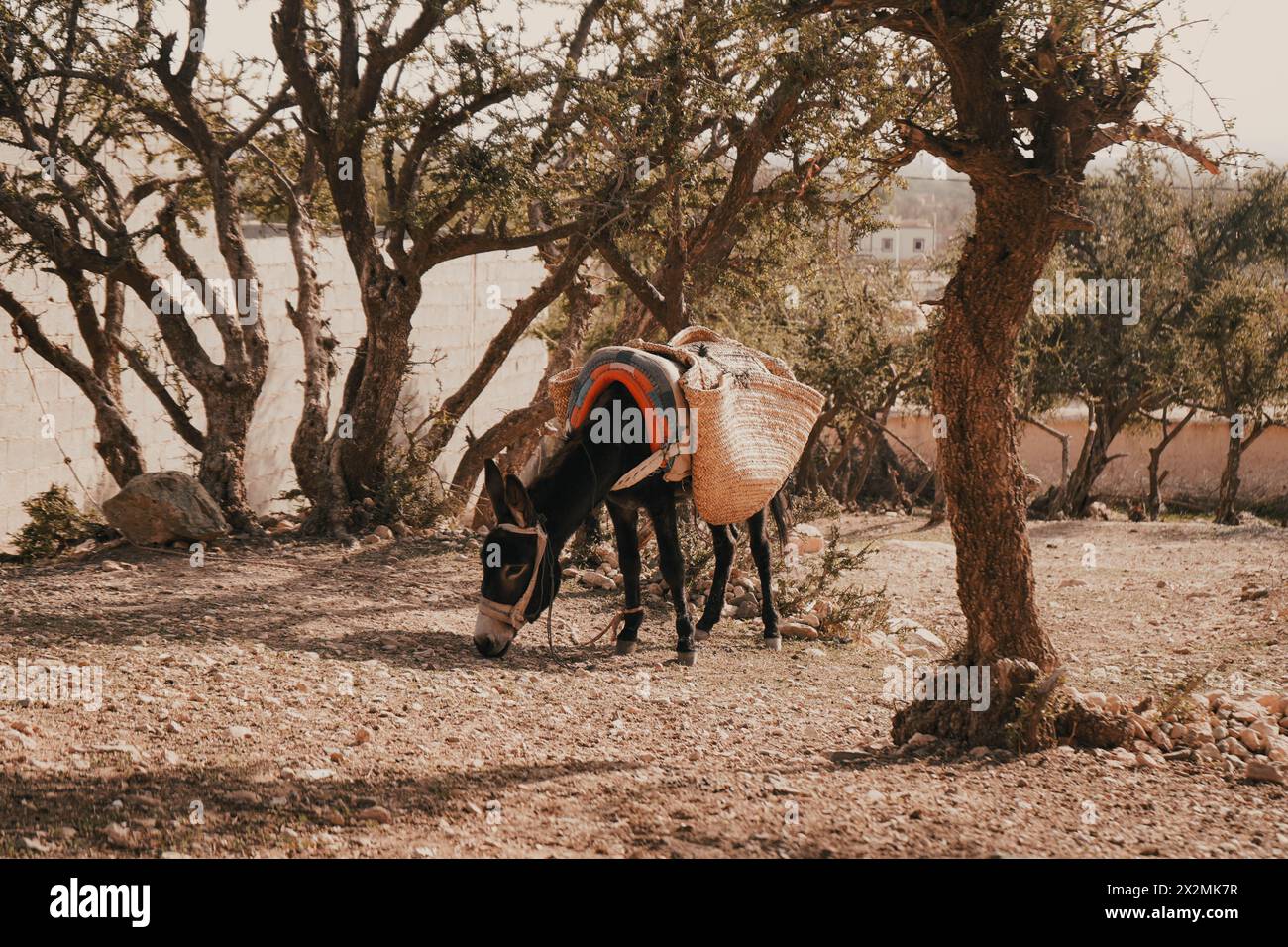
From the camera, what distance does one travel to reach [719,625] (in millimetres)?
8641

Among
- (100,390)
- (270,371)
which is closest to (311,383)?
(100,390)

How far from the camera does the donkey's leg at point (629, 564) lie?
24.1 feet

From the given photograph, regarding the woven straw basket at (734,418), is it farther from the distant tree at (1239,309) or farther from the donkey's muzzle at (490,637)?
the distant tree at (1239,309)

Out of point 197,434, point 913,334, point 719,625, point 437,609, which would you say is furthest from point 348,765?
point 913,334

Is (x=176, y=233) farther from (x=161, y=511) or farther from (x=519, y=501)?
(x=519, y=501)

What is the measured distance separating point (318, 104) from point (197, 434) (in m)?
2.98

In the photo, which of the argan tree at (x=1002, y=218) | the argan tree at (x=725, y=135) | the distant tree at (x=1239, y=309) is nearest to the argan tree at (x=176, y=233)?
the argan tree at (x=725, y=135)

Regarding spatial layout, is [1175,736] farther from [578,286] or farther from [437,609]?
[578,286]

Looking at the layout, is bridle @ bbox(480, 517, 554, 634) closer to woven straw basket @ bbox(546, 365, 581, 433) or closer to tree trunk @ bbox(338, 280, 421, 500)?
woven straw basket @ bbox(546, 365, 581, 433)

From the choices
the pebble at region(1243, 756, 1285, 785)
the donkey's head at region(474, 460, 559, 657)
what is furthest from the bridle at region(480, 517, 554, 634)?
the pebble at region(1243, 756, 1285, 785)

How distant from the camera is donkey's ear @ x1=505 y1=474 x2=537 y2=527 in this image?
20.1 feet

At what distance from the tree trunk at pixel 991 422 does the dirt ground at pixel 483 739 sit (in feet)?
2.35

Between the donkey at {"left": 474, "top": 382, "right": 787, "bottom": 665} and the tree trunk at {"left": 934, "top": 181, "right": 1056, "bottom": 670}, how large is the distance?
6.45 ft

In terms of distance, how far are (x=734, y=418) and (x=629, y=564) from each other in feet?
3.60
